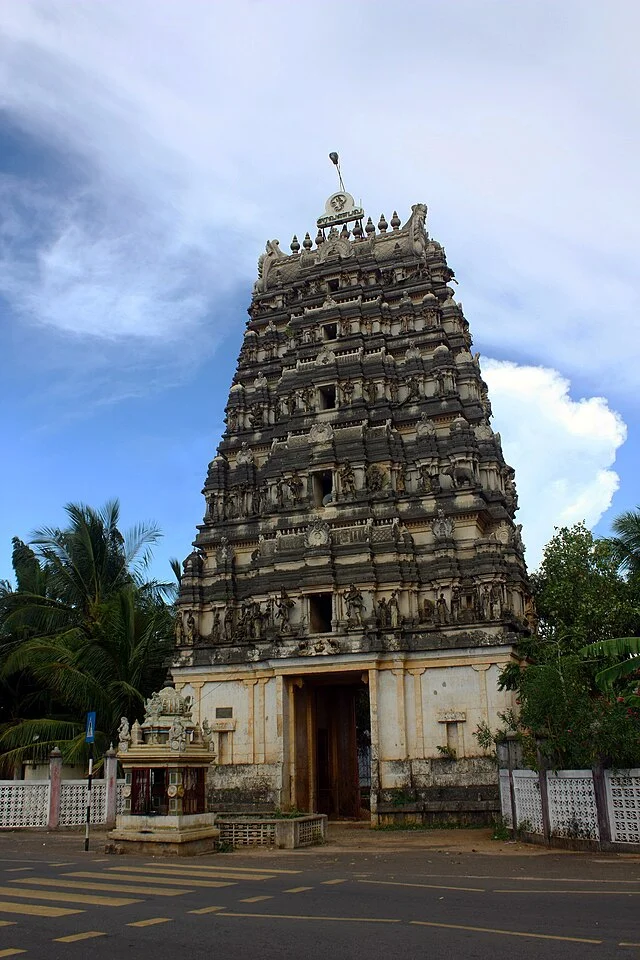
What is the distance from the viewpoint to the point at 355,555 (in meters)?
31.5

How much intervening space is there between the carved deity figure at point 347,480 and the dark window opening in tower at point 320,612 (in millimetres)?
4213

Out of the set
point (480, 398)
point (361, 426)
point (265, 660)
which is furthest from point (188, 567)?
point (480, 398)

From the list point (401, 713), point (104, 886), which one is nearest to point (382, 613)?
point (401, 713)

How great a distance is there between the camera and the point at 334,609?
30938 mm

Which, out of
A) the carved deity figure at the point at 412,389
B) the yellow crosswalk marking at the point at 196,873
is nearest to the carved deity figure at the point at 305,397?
the carved deity figure at the point at 412,389

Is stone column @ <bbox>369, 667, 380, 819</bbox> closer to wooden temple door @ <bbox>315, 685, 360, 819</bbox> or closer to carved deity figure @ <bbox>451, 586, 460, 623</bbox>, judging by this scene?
carved deity figure @ <bbox>451, 586, 460, 623</bbox>

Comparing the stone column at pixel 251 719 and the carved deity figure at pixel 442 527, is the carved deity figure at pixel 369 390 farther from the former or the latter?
the stone column at pixel 251 719

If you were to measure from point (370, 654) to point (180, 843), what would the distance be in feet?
37.6

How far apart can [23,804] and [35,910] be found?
1853cm

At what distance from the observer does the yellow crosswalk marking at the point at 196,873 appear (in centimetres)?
1479

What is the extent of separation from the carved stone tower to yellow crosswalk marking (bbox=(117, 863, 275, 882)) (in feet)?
43.2

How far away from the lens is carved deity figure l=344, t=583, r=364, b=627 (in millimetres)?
30261

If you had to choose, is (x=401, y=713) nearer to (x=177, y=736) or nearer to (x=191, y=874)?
(x=177, y=736)

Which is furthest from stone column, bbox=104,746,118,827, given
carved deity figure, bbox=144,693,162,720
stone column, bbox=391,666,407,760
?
stone column, bbox=391,666,407,760
